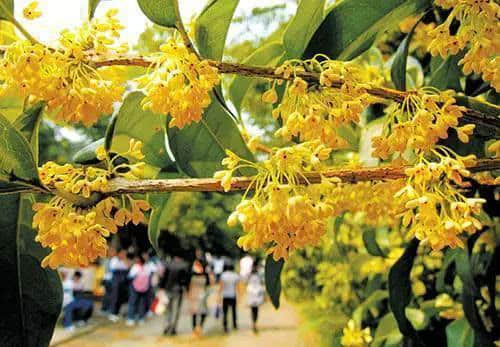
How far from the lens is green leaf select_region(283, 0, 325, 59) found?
0.50m

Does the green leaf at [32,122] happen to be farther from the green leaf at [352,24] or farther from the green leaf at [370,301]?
the green leaf at [370,301]

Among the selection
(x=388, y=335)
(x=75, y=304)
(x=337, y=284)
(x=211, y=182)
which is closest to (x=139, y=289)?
(x=75, y=304)

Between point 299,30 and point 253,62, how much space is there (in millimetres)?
96

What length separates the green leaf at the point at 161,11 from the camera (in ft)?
1.45

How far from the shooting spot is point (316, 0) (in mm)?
500

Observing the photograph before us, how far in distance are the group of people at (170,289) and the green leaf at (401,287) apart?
3591 millimetres

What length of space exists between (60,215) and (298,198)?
16 centimetres

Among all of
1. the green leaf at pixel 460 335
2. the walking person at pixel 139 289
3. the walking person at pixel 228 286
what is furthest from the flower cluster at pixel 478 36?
the walking person at pixel 139 289

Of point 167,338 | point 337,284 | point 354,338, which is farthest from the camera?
point 167,338

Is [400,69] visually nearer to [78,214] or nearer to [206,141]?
[206,141]

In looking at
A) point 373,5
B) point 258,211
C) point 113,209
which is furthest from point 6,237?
point 373,5

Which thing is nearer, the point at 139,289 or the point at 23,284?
the point at 23,284

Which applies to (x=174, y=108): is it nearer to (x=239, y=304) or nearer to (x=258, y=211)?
(x=258, y=211)

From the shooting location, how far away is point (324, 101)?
444 millimetres
